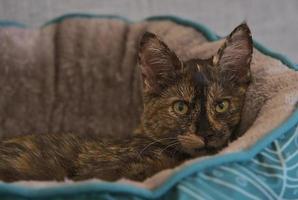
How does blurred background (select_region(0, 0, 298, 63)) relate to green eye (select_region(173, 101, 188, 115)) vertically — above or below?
above

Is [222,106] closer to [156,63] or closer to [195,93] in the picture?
[195,93]

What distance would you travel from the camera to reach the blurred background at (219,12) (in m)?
2.24

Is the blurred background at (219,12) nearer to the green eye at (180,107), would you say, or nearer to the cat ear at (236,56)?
the cat ear at (236,56)

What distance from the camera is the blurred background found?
7.35 ft

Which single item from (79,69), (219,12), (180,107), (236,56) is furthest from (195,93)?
(219,12)

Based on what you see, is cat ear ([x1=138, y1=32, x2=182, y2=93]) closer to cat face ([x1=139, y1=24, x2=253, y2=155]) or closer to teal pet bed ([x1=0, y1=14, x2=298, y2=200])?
cat face ([x1=139, y1=24, x2=253, y2=155])

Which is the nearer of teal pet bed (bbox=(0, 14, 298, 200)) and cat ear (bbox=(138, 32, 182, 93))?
cat ear (bbox=(138, 32, 182, 93))

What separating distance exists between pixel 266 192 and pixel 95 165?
0.50 meters

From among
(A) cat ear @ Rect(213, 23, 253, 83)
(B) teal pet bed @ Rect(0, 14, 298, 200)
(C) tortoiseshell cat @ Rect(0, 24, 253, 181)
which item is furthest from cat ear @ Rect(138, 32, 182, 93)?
(B) teal pet bed @ Rect(0, 14, 298, 200)

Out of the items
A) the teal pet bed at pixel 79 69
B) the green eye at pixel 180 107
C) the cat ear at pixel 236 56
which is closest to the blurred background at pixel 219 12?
the teal pet bed at pixel 79 69

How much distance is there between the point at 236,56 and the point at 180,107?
207 millimetres

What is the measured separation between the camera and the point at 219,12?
2297 mm

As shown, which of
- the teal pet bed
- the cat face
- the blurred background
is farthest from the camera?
the blurred background

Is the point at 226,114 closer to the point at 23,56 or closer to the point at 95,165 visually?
the point at 95,165
